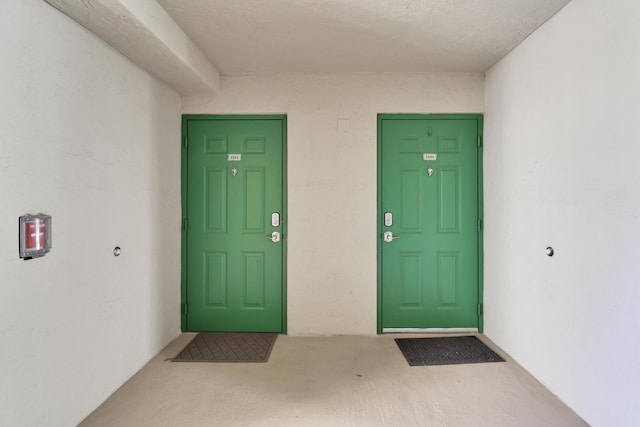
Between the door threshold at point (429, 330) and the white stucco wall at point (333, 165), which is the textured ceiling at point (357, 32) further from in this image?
the door threshold at point (429, 330)

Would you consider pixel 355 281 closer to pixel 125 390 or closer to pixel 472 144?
pixel 472 144

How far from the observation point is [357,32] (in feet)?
7.91

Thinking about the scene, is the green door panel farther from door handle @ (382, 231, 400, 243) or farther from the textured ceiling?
the textured ceiling

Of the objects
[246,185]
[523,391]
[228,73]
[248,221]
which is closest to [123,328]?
[248,221]

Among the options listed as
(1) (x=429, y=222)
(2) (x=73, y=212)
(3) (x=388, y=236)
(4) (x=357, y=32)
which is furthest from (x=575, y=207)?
(2) (x=73, y=212)

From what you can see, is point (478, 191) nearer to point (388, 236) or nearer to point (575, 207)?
point (388, 236)

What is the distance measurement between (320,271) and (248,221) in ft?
2.88

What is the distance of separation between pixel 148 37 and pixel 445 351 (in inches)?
131

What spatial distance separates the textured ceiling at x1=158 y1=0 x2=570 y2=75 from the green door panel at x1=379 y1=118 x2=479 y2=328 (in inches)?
24.3

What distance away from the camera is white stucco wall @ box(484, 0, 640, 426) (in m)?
1.70

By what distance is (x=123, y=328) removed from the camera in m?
2.36

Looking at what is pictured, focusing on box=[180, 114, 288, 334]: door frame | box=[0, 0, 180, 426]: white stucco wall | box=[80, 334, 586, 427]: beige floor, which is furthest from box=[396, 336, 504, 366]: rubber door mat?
box=[0, 0, 180, 426]: white stucco wall

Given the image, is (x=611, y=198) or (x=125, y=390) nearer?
(x=611, y=198)

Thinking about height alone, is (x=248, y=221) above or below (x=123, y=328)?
above
